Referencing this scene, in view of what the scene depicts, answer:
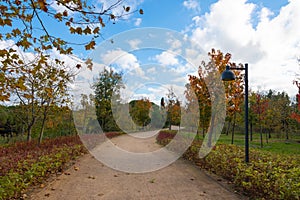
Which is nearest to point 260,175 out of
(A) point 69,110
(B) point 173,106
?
(A) point 69,110

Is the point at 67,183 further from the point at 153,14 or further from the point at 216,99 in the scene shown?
the point at 216,99

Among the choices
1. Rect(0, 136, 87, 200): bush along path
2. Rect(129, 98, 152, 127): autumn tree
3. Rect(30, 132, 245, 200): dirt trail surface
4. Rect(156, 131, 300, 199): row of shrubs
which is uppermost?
Rect(129, 98, 152, 127): autumn tree

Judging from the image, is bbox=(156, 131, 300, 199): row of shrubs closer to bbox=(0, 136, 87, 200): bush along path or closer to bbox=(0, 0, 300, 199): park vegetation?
Result: bbox=(0, 0, 300, 199): park vegetation

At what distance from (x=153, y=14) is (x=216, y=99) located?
4.01 metres

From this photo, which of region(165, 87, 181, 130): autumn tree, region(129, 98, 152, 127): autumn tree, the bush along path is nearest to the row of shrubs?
the bush along path

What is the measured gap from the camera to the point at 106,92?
54.5 ft

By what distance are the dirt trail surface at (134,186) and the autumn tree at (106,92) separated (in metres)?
10.3

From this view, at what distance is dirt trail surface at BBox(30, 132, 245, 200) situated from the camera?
3834mm

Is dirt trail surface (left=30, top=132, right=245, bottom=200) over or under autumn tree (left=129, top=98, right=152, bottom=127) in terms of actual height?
under

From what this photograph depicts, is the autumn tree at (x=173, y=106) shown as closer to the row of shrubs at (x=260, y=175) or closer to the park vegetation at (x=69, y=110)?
the park vegetation at (x=69, y=110)

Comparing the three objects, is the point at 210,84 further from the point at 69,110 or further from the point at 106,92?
the point at 106,92

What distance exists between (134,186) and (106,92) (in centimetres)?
1268

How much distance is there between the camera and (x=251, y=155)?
17.8ft

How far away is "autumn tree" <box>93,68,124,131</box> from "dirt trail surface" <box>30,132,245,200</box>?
10.3 meters
